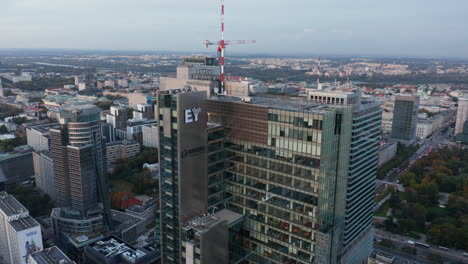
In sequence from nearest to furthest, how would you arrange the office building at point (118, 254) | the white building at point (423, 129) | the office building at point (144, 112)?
the office building at point (118, 254) → the office building at point (144, 112) → the white building at point (423, 129)

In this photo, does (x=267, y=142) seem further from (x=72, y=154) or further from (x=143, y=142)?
(x=143, y=142)

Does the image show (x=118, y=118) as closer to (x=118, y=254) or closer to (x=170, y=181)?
(x=118, y=254)

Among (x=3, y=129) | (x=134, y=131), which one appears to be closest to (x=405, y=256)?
(x=134, y=131)

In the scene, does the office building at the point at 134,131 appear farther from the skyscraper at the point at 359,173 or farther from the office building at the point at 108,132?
the skyscraper at the point at 359,173

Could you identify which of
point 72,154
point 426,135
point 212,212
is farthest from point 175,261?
point 426,135

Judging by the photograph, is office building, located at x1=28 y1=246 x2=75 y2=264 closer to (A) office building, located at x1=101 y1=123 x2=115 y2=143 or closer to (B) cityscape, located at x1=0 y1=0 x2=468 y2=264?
(B) cityscape, located at x1=0 y1=0 x2=468 y2=264

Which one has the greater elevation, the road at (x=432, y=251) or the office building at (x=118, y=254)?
the office building at (x=118, y=254)

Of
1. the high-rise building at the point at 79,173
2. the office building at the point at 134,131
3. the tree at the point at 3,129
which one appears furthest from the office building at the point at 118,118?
the high-rise building at the point at 79,173

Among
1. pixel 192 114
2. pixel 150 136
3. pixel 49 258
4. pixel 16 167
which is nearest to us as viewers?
pixel 192 114
